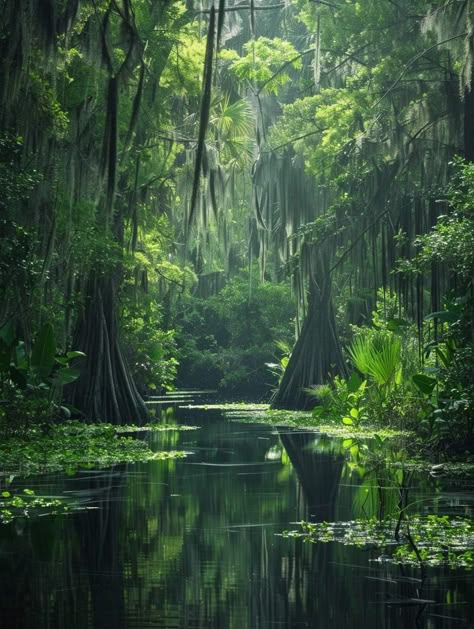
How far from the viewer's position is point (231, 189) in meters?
25.5

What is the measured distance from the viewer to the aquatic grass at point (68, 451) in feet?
43.4

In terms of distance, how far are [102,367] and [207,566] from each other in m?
14.6

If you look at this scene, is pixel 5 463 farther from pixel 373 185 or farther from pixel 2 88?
pixel 373 185

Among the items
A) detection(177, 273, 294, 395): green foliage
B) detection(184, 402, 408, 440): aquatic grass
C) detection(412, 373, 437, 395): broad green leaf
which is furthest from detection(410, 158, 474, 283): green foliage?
detection(177, 273, 294, 395): green foliage

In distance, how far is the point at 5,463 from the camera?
13172mm

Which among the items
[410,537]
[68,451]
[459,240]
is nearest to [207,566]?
[410,537]

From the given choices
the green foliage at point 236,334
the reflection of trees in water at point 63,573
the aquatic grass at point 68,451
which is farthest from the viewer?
the green foliage at point 236,334

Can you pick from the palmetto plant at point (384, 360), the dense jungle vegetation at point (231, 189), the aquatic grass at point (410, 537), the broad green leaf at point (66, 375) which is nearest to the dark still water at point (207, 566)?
the aquatic grass at point (410, 537)

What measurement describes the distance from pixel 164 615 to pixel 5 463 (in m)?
7.80

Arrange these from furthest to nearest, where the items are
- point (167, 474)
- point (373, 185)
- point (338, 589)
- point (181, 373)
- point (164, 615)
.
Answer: point (181, 373)
point (373, 185)
point (167, 474)
point (338, 589)
point (164, 615)

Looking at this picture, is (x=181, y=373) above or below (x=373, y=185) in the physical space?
below

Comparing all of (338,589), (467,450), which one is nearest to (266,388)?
(467,450)

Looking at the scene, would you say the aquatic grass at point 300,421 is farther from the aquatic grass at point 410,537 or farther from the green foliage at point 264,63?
the aquatic grass at point 410,537

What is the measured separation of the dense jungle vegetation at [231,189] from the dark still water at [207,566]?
3.68 meters
